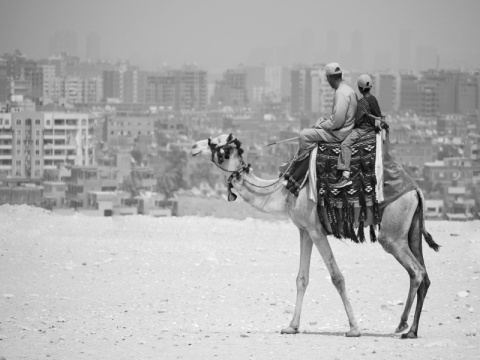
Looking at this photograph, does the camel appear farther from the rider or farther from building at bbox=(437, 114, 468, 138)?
building at bbox=(437, 114, 468, 138)

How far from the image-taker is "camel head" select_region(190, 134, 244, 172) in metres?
9.75

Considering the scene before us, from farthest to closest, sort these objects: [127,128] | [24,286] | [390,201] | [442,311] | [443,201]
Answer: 1. [127,128]
2. [443,201]
3. [24,286]
4. [442,311]
5. [390,201]

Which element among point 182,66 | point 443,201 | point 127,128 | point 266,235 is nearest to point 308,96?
point 182,66

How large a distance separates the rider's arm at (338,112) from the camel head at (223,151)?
0.80 m

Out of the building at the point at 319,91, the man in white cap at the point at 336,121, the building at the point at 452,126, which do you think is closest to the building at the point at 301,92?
the building at the point at 319,91

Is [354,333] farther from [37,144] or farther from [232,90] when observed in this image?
[232,90]

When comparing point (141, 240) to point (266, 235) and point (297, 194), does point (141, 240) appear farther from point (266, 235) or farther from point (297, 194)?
point (297, 194)

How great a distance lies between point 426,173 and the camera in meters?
68.8

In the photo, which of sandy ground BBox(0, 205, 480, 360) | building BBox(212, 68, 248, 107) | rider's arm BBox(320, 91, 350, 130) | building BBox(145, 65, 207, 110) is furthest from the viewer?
building BBox(212, 68, 248, 107)

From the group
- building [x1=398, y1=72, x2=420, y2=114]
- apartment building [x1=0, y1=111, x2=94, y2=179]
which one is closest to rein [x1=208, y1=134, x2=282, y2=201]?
apartment building [x1=0, y1=111, x2=94, y2=179]

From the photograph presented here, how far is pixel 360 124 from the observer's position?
9.64 metres

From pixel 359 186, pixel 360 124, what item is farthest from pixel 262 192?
pixel 360 124

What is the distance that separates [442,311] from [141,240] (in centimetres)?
537

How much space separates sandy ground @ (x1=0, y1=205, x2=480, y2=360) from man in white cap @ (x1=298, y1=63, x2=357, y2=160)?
158cm
